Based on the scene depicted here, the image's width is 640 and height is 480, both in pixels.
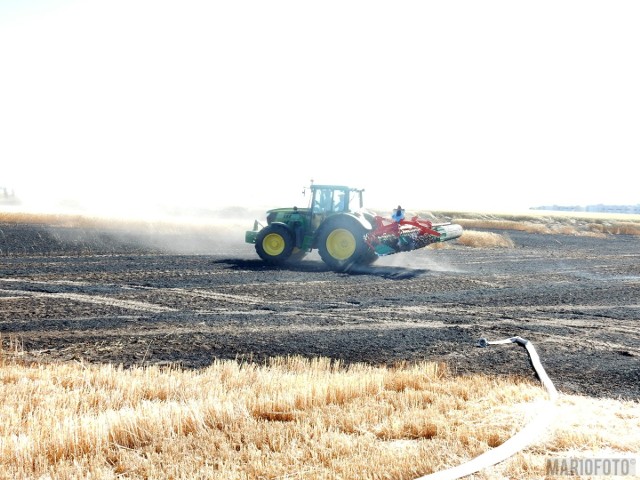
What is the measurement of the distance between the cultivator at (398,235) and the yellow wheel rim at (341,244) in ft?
1.67

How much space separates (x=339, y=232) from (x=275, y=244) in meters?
2.13

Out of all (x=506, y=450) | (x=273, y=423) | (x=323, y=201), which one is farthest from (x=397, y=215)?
(x=506, y=450)

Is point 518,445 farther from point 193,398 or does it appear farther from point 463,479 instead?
point 193,398

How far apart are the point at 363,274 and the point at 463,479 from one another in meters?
11.0

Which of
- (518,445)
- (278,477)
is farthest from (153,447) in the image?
(518,445)

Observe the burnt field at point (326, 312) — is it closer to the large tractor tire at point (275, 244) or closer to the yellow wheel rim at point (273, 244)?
the large tractor tire at point (275, 244)

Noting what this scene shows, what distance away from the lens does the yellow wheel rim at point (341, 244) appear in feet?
50.2

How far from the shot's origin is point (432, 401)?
5449 mm

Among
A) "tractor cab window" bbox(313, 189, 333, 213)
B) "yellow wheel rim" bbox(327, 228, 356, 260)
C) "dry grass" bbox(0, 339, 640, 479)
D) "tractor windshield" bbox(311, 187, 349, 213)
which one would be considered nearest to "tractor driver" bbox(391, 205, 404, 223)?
"yellow wheel rim" bbox(327, 228, 356, 260)

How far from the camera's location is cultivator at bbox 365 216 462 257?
15.2m

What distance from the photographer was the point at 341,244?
15.5m

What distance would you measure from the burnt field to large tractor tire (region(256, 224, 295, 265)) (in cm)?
43

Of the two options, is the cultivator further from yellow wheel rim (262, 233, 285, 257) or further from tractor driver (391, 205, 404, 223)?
yellow wheel rim (262, 233, 285, 257)

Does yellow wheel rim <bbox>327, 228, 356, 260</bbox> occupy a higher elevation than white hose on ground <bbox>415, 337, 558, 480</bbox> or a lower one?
higher
